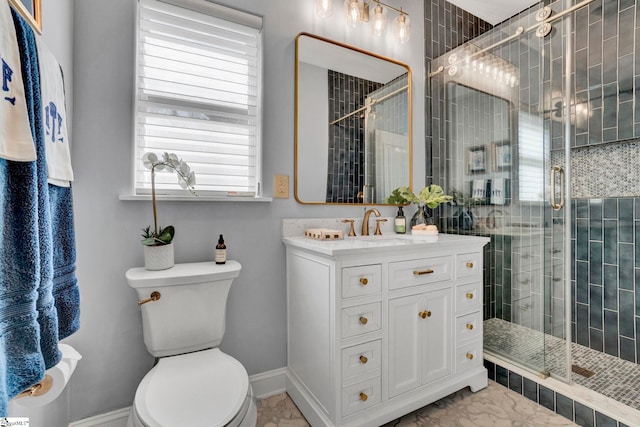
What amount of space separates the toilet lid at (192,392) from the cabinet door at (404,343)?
0.72 meters

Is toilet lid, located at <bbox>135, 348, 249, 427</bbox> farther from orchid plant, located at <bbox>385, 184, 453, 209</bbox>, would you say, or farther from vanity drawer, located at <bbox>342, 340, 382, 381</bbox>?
orchid plant, located at <bbox>385, 184, 453, 209</bbox>

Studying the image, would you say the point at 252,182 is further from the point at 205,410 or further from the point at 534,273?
the point at 534,273

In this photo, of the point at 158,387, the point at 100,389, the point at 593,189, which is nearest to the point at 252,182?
the point at 158,387

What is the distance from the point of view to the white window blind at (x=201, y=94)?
1.48 metres

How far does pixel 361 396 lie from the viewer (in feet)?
4.45

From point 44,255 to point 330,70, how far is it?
66.9 inches

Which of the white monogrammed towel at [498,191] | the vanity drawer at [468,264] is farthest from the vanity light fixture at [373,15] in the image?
the vanity drawer at [468,264]

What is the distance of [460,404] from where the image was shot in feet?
5.38

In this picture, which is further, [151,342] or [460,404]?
[460,404]

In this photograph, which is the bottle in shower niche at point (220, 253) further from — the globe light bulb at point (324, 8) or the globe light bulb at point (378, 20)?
the globe light bulb at point (378, 20)

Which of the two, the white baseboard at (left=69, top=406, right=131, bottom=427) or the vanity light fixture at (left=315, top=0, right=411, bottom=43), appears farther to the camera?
the vanity light fixture at (left=315, top=0, right=411, bottom=43)

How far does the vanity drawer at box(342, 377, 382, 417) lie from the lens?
1.33 meters

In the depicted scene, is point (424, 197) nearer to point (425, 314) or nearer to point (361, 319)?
point (425, 314)

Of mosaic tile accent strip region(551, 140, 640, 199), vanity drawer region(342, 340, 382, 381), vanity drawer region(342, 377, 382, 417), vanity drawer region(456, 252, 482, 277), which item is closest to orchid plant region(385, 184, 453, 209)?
vanity drawer region(456, 252, 482, 277)
